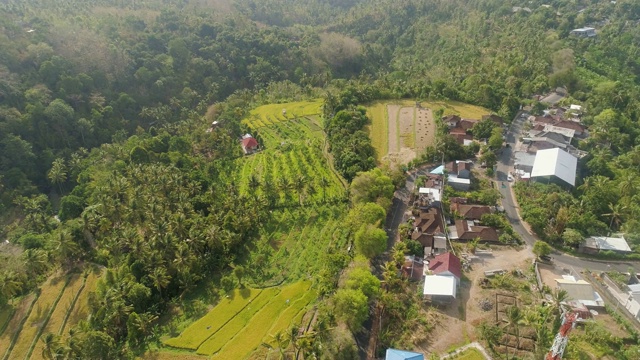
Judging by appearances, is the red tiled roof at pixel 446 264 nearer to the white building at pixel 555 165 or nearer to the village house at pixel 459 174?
the village house at pixel 459 174

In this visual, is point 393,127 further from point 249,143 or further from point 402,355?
point 402,355

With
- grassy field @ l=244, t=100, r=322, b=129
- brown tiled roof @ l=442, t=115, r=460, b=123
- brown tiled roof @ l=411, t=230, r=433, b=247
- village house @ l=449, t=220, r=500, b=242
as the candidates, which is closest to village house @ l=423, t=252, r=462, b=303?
brown tiled roof @ l=411, t=230, r=433, b=247

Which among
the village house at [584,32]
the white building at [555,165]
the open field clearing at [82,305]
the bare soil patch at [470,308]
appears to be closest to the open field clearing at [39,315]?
the open field clearing at [82,305]

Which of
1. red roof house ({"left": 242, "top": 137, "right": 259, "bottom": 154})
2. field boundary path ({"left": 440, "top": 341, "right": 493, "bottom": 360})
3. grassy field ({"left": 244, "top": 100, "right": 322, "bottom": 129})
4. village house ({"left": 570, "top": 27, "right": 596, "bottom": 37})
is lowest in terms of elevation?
field boundary path ({"left": 440, "top": 341, "right": 493, "bottom": 360})

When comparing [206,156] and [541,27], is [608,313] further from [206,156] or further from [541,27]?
[541,27]

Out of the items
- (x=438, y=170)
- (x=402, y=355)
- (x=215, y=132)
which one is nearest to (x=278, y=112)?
(x=215, y=132)

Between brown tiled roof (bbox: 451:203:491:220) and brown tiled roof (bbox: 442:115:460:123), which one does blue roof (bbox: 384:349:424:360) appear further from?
brown tiled roof (bbox: 442:115:460:123)
